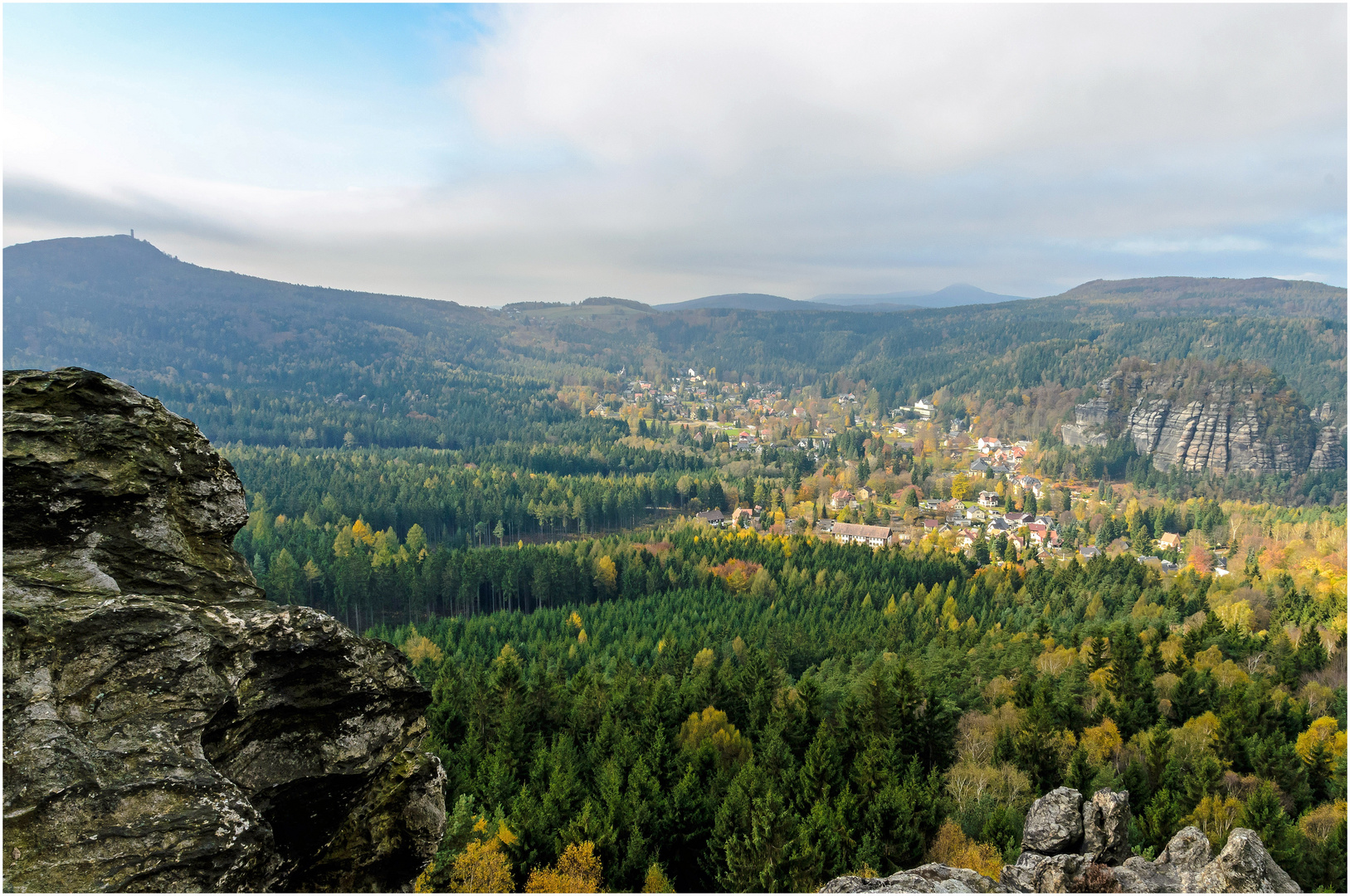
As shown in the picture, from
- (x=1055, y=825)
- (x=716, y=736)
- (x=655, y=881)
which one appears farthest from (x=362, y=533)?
(x=1055, y=825)

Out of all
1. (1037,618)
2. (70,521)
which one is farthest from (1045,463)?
(70,521)

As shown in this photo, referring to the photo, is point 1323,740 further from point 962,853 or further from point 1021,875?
point 1021,875

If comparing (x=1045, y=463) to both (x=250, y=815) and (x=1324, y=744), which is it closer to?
(x=1324, y=744)

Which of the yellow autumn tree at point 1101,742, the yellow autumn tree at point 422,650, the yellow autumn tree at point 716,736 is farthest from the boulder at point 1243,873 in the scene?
the yellow autumn tree at point 422,650

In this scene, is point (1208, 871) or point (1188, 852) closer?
point (1208, 871)

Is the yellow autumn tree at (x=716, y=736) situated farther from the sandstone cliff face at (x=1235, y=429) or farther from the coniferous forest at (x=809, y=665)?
the sandstone cliff face at (x=1235, y=429)

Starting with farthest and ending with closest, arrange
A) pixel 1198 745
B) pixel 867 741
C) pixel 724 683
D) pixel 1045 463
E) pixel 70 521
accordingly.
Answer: pixel 1045 463
pixel 724 683
pixel 1198 745
pixel 867 741
pixel 70 521
